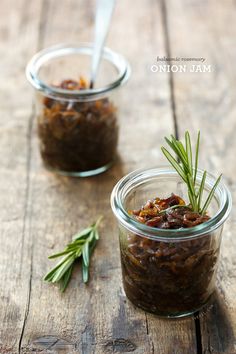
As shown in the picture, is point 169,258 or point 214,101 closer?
point 169,258

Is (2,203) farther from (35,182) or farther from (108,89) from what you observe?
(108,89)

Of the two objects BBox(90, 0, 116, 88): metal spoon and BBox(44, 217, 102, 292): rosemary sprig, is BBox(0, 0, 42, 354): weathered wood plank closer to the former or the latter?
BBox(44, 217, 102, 292): rosemary sprig

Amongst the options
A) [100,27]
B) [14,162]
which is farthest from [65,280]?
[100,27]

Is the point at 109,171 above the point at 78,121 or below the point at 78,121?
A: below

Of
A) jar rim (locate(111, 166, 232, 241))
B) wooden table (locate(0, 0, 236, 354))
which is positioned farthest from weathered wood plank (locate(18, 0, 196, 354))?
jar rim (locate(111, 166, 232, 241))

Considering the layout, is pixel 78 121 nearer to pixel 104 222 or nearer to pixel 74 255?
pixel 104 222

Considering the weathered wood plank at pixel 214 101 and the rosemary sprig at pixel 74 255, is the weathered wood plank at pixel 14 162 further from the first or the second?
the weathered wood plank at pixel 214 101
